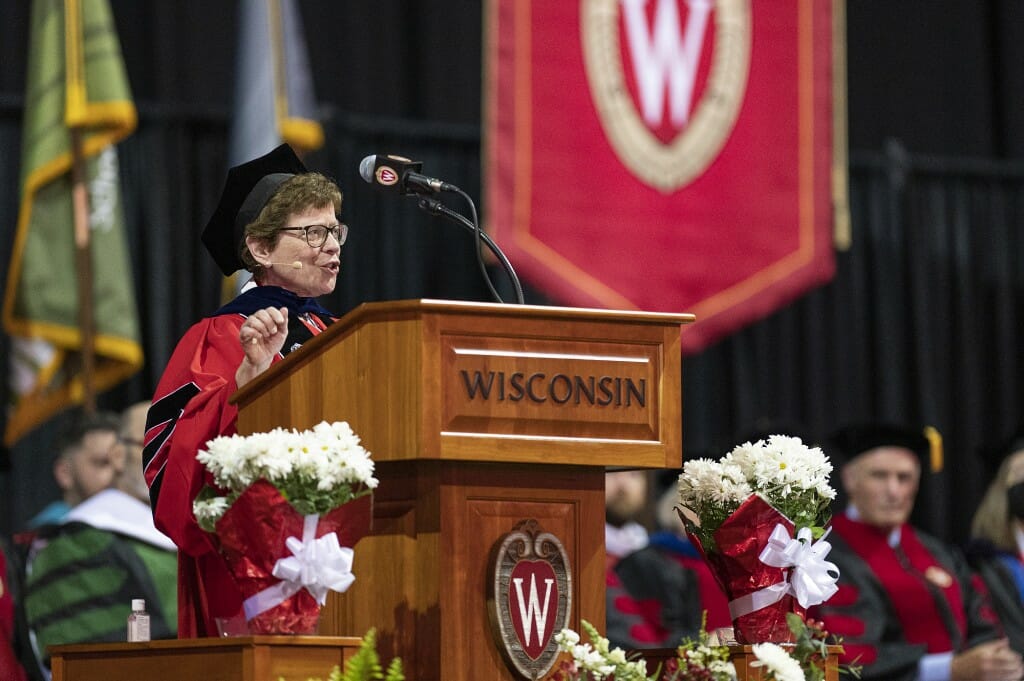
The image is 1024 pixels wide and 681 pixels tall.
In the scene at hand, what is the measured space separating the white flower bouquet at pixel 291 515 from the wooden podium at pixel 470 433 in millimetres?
110

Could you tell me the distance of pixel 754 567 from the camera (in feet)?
11.2

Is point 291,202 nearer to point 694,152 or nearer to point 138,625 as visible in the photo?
point 138,625

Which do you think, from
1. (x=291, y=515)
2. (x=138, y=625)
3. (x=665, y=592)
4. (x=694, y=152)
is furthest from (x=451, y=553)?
(x=694, y=152)

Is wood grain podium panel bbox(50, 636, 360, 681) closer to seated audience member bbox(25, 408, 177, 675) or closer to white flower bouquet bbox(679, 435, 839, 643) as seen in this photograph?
white flower bouquet bbox(679, 435, 839, 643)

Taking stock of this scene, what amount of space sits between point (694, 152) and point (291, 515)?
6471 mm

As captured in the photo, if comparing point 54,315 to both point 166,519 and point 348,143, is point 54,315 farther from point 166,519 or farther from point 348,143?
point 166,519

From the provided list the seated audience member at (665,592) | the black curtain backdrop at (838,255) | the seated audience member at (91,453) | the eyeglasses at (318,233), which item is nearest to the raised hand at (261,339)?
the eyeglasses at (318,233)

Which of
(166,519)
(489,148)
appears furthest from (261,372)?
(489,148)

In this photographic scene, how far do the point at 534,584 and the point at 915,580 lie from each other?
505 cm

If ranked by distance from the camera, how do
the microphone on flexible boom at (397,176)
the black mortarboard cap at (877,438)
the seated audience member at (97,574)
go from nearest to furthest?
the microphone on flexible boom at (397,176) < the seated audience member at (97,574) < the black mortarboard cap at (877,438)

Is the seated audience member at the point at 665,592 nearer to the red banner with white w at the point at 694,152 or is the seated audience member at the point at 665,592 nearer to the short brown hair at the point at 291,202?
the red banner with white w at the point at 694,152

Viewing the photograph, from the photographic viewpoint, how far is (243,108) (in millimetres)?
8094

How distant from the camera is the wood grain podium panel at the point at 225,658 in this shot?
283cm

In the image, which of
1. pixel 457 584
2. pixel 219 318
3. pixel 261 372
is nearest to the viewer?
pixel 457 584
